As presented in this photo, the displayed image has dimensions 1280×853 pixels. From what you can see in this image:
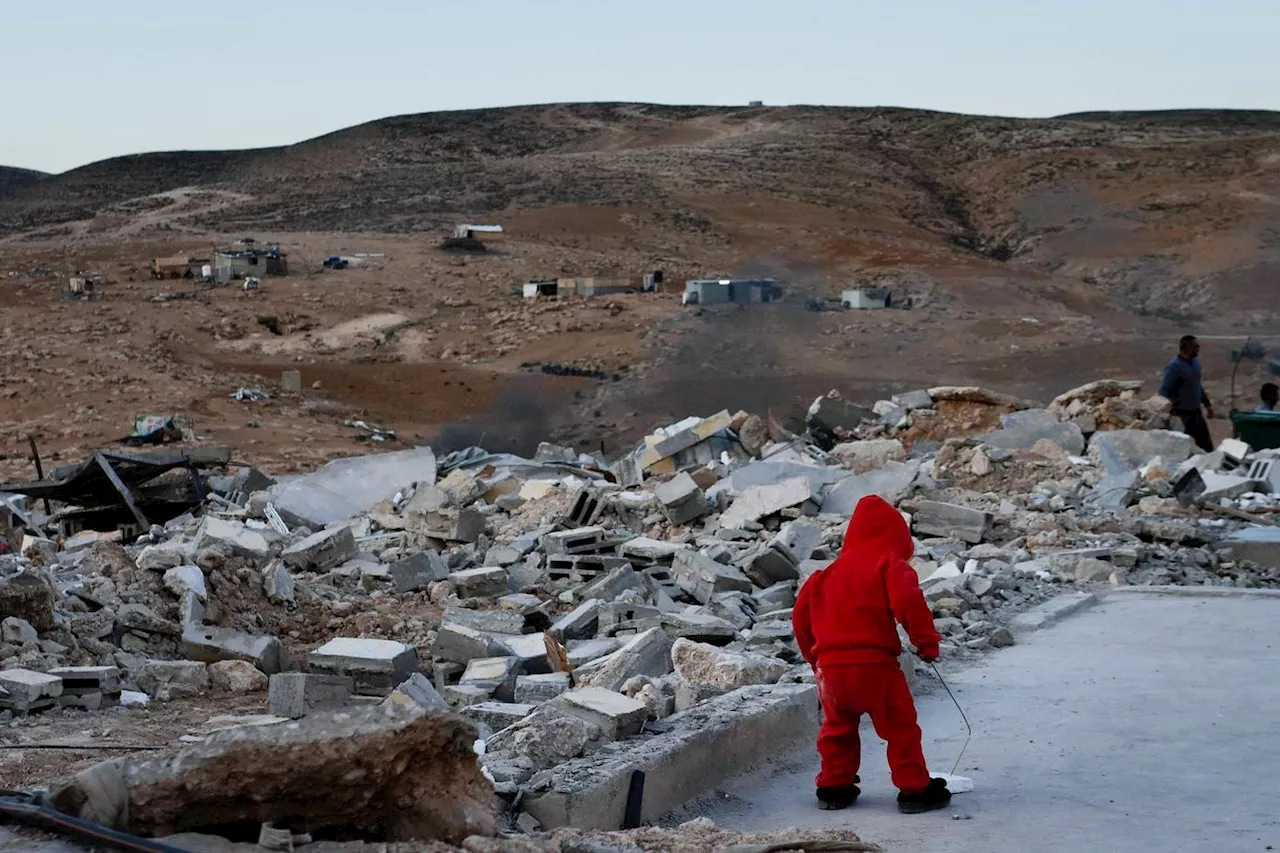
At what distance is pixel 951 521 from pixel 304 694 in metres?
6.09

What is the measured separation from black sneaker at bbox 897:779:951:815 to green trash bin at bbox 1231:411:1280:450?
11.2 m

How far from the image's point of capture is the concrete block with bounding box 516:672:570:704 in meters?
6.95

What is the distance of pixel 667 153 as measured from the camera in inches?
2793

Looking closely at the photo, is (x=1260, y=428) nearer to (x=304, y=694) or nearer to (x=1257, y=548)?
(x=1257, y=548)

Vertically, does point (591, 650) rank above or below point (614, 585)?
above

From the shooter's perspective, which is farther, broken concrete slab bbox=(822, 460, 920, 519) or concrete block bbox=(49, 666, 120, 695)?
broken concrete slab bbox=(822, 460, 920, 519)

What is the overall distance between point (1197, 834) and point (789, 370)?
2663cm

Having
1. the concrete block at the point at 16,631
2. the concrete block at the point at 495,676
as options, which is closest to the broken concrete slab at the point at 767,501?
the concrete block at the point at 495,676

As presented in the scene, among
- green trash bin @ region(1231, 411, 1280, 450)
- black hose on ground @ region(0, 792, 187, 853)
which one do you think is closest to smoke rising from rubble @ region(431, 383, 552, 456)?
green trash bin @ region(1231, 411, 1280, 450)

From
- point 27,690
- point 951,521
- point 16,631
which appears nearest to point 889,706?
point 27,690

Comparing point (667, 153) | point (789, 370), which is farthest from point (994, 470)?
point (667, 153)

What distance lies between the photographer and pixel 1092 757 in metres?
5.43

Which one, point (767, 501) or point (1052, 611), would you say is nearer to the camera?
point (1052, 611)

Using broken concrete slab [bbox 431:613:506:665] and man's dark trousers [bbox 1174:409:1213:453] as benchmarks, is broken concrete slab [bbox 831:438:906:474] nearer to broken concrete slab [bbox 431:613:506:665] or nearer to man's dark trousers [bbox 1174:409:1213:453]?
man's dark trousers [bbox 1174:409:1213:453]
